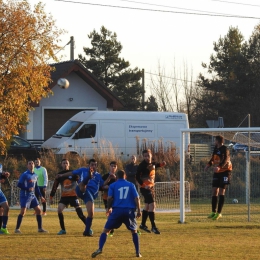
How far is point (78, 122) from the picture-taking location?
35750 millimetres

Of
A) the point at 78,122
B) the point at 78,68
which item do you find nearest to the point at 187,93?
the point at 78,68

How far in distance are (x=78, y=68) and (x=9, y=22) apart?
1875 centimetres

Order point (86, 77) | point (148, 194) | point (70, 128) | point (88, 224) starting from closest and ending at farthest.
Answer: point (88, 224) → point (148, 194) → point (70, 128) → point (86, 77)

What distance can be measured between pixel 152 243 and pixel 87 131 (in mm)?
20465

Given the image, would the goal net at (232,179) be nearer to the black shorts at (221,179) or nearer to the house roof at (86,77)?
the black shorts at (221,179)

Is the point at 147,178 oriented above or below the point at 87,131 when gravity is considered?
below

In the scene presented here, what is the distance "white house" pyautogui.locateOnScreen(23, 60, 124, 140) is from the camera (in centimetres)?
4512

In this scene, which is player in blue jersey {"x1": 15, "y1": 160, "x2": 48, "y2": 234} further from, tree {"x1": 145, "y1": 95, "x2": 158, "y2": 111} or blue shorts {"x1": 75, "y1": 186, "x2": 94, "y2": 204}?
tree {"x1": 145, "y1": 95, "x2": 158, "y2": 111}

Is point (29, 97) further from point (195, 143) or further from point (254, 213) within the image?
point (254, 213)

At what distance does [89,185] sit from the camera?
57.0 feet

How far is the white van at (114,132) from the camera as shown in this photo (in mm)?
35344

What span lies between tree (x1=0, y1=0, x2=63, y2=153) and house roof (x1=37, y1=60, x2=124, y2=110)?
54.9ft

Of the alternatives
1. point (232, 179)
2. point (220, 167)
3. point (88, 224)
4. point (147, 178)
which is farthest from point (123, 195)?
point (232, 179)

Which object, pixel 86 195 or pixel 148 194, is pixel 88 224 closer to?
pixel 86 195
